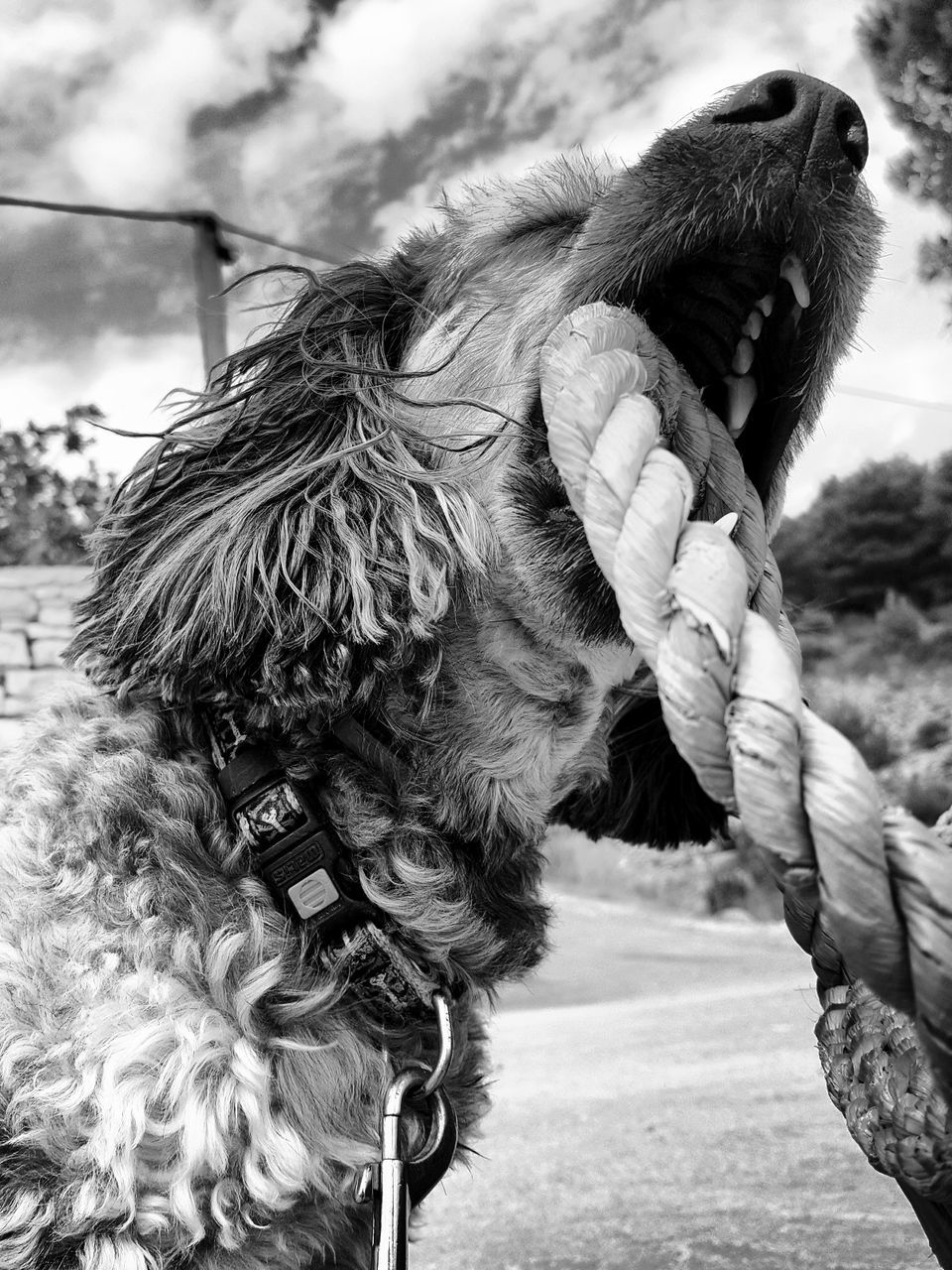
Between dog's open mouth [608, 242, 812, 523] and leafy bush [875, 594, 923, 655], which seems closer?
dog's open mouth [608, 242, 812, 523]

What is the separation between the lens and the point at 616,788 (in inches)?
104

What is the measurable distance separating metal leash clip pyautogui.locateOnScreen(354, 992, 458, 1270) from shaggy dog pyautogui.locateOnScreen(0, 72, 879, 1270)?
0.22 feet

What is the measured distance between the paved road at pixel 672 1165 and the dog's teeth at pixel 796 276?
1.11 m

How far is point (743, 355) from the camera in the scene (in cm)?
204

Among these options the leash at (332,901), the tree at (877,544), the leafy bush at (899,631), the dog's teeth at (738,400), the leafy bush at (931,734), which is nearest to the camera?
the leash at (332,901)

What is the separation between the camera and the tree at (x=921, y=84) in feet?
45.3

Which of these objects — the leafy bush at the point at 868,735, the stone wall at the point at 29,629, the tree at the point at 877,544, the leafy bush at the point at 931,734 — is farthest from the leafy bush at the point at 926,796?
the stone wall at the point at 29,629

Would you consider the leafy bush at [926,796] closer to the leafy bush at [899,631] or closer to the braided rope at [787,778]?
the leafy bush at [899,631]

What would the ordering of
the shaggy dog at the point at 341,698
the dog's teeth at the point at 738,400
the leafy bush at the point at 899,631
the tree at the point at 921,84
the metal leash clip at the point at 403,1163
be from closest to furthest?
the metal leash clip at the point at 403,1163 → the shaggy dog at the point at 341,698 → the dog's teeth at the point at 738,400 → the tree at the point at 921,84 → the leafy bush at the point at 899,631

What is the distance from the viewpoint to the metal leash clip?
1582 millimetres

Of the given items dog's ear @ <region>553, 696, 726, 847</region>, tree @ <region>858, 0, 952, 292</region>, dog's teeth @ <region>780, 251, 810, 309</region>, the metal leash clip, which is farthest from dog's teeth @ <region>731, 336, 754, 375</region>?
tree @ <region>858, 0, 952, 292</region>

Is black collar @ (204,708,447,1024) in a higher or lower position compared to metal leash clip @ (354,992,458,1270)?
higher

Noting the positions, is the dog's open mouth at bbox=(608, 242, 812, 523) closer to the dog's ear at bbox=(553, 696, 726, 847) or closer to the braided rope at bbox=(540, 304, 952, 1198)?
the braided rope at bbox=(540, 304, 952, 1198)

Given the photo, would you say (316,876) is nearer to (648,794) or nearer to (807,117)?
(648,794)
